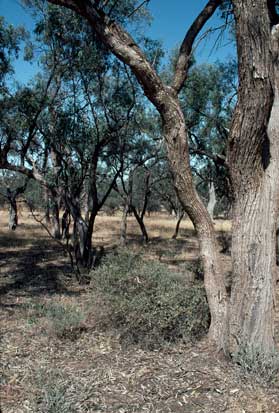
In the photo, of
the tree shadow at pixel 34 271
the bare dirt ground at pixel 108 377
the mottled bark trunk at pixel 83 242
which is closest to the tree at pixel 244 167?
the bare dirt ground at pixel 108 377

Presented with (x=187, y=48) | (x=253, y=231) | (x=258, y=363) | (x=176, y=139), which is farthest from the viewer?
(x=187, y=48)

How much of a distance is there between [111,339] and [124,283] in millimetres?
694

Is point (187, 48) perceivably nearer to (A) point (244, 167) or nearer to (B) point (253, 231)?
(A) point (244, 167)

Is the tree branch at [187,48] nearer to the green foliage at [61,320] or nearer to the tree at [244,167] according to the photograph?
the tree at [244,167]

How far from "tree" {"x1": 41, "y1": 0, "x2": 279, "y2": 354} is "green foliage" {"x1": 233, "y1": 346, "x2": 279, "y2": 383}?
0.06 metres

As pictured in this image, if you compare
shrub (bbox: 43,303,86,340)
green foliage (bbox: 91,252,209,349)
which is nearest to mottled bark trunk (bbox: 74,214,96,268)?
shrub (bbox: 43,303,86,340)

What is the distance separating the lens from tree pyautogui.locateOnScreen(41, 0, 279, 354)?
3.59 meters

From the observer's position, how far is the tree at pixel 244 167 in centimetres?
359

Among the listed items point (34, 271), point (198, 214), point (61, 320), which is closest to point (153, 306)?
point (198, 214)

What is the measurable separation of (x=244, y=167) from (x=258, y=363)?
1839 mm

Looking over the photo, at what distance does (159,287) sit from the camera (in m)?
4.88

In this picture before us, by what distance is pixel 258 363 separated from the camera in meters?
3.89

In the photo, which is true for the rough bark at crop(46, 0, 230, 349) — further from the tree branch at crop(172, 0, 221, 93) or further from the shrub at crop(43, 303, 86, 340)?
the shrub at crop(43, 303, 86, 340)

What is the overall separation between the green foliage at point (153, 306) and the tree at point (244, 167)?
41 cm
